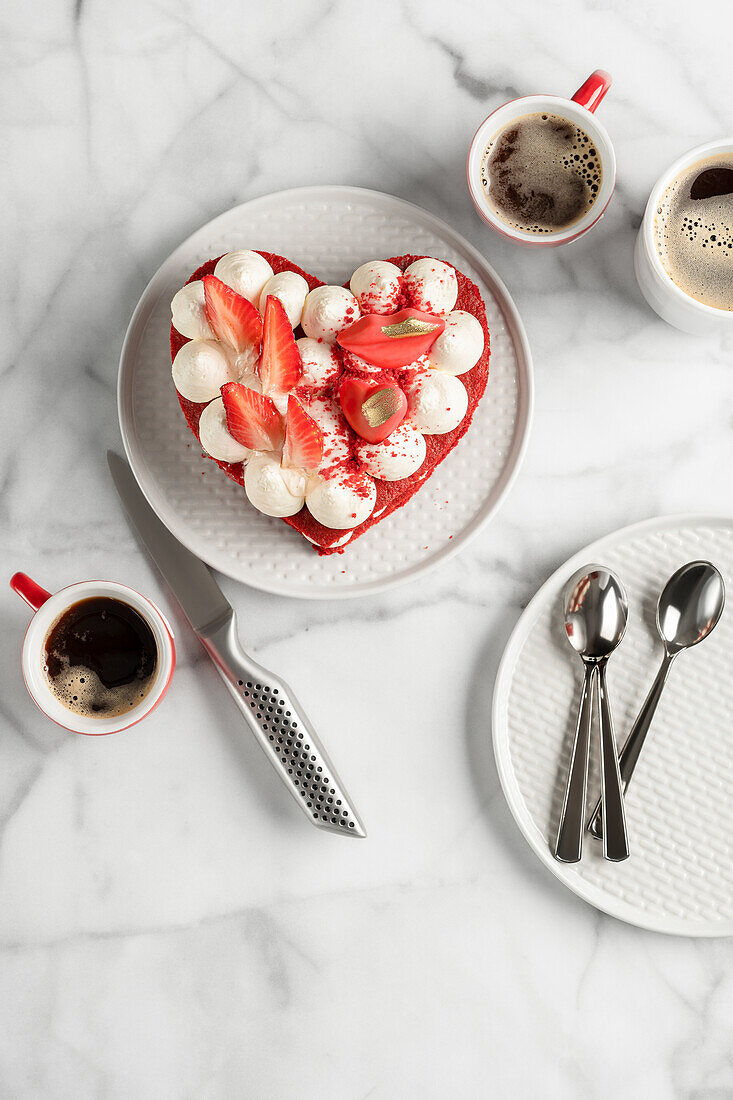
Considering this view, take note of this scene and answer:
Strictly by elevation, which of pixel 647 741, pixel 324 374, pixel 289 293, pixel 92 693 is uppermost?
pixel 289 293

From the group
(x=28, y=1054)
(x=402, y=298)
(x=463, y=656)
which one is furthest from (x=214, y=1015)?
(x=402, y=298)

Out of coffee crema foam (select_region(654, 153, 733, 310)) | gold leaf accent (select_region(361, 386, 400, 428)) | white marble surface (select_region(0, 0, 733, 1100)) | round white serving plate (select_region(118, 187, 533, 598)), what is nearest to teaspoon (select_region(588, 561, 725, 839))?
white marble surface (select_region(0, 0, 733, 1100))

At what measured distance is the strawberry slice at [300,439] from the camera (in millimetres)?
1129

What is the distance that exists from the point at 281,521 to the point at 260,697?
0.91 ft

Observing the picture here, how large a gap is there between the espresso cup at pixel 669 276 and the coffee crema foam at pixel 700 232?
1 centimetres

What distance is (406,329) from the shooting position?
1.14 metres

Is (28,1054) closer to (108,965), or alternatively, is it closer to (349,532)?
(108,965)

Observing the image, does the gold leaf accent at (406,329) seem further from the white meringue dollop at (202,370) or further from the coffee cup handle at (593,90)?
the coffee cup handle at (593,90)

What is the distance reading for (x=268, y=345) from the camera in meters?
1.13

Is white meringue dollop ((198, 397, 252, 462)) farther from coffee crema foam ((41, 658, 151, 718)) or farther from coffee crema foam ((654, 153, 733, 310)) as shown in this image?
coffee crema foam ((654, 153, 733, 310))

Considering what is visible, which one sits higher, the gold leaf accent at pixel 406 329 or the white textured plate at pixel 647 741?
the gold leaf accent at pixel 406 329

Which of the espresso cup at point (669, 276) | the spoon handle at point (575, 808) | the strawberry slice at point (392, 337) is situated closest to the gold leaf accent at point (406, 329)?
the strawberry slice at point (392, 337)

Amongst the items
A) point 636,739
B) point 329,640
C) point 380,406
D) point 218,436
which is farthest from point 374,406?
point 636,739

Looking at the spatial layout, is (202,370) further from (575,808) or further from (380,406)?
(575,808)
